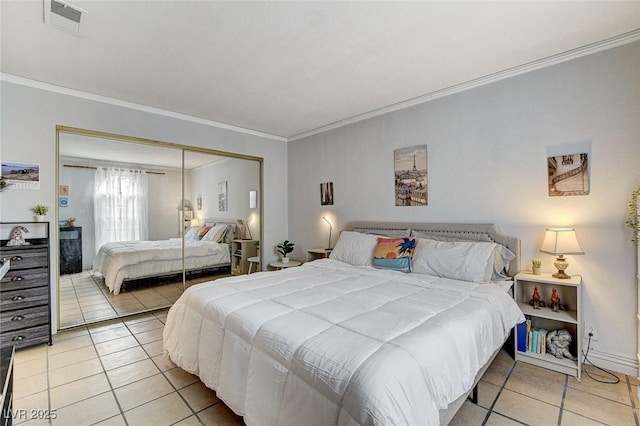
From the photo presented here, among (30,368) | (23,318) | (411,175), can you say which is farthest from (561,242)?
(23,318)

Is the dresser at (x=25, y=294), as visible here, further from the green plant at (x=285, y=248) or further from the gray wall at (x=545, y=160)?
the gray wall at (x=545, y=160)

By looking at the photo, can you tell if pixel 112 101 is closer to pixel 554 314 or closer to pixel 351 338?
pixel 351 338

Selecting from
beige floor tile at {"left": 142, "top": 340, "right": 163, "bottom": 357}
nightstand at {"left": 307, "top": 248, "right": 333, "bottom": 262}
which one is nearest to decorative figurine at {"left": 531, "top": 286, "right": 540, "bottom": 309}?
nightstand at {"left": 307, "top": 248, "right": 333, "bottom": 262}

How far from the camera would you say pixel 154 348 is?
8.98ft

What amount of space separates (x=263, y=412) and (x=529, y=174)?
2.83m

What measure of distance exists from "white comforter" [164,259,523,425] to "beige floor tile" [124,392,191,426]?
0.69 feet

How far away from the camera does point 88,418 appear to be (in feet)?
5.92

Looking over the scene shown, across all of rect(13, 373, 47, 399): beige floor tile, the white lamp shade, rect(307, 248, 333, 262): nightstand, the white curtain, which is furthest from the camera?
rect(307, 248, 333, 262): nightstand

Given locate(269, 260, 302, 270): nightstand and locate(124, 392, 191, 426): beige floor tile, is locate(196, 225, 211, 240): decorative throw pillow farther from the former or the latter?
locate(124, 392, 191, 426): beige floor tile

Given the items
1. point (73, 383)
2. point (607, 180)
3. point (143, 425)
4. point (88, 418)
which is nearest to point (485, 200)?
point (607, 180)

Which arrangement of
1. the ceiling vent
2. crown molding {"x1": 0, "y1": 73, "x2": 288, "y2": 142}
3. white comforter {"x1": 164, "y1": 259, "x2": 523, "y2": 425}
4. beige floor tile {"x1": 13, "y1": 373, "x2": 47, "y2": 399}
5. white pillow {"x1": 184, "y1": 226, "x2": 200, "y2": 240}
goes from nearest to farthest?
white comforter {"x1": 164, "y1": 259, "x2": 523, "y2": 425} < the ceiling vent < beige floor tile {"x1": 13, "y1": 373, "x2": 47, "y2": 399} < crown molding {"x1": 0, "y1": 73, "x2": 288, "y2": 142} < white pillow {"x1": 184, "y1": 226, "x2": 200, "y2": 240}

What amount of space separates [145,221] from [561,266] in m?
4.44

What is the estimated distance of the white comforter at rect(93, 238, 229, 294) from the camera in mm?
3482

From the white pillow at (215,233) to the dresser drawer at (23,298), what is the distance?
1.78m
